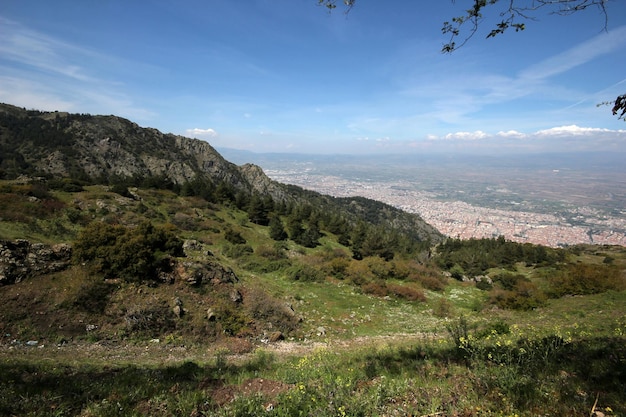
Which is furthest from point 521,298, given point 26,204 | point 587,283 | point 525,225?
point 525,225

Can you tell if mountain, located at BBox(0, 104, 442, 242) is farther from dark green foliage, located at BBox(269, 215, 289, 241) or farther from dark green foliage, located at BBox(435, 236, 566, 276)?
dark green foliage, located at BBox(435, 236, 566, 276)

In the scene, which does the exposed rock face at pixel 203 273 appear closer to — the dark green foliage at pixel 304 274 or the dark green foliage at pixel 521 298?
the dark green foliage at pixel 304 274

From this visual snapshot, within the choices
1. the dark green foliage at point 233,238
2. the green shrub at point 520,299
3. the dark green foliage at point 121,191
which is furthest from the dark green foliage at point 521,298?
the dark green foliage at point 121,191

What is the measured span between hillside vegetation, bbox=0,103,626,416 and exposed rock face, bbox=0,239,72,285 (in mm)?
53

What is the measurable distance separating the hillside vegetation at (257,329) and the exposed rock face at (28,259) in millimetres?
53

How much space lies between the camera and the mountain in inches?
3155

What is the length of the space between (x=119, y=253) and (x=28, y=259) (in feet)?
9.87

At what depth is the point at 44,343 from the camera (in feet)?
29.4

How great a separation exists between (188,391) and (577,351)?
27.4 feet

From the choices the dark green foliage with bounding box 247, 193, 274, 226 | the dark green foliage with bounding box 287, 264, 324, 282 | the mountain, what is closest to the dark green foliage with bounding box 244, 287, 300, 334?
the dark green foliage with bounding box 287, 264, 324, 282

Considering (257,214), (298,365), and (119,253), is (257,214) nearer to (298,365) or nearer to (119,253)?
(119,253)

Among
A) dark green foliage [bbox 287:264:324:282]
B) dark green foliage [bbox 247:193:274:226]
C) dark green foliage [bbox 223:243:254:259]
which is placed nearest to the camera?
dark green foliage [bbox 287:264:324:282]

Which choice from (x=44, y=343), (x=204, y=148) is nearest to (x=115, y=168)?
(x=204, y=148)

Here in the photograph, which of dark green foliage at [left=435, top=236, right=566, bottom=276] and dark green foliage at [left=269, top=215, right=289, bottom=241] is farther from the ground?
dark green foliage at [left=269, top=215, right=289, bottom=241]
